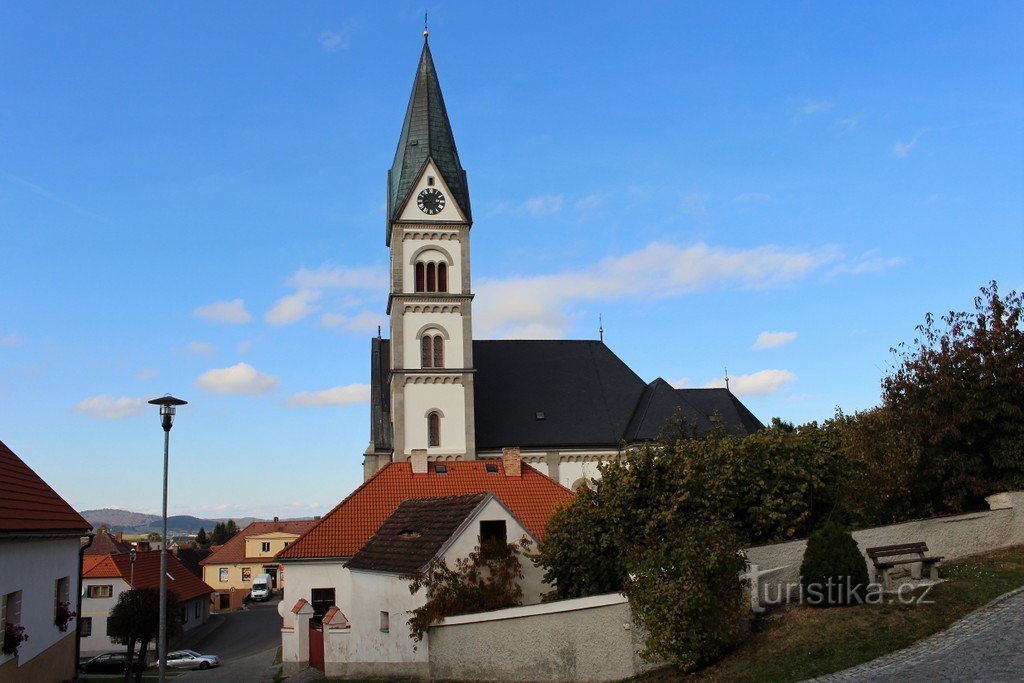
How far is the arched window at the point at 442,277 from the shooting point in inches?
1763

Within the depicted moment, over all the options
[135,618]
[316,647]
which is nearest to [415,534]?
[316,647]

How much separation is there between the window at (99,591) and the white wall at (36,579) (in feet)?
104

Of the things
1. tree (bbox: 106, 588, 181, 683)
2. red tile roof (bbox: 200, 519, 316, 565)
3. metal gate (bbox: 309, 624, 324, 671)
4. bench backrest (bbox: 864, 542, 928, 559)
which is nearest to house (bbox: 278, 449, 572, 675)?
metal gate (bbox: 309, 624, 324, 671)

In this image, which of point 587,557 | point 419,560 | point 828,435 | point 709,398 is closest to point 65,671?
point 419,560

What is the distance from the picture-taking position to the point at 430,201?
4534cm

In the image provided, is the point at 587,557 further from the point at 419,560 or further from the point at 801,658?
the point at 801,658

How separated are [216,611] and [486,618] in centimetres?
6088

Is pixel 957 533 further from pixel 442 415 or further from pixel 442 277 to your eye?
pixel 442 277

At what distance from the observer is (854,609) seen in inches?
597

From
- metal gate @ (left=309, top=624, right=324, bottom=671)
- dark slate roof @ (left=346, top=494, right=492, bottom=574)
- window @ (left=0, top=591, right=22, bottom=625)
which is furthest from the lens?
metal gate @ (left=309, top=624, right=324, bottom=671)

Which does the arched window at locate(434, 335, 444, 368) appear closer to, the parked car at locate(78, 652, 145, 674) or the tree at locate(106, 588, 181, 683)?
the tree at locate(106, 588, 181, 683)

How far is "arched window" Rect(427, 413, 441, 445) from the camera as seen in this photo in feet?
140

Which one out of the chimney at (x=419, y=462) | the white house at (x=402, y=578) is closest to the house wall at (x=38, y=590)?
the white house at (x=402, y=578)

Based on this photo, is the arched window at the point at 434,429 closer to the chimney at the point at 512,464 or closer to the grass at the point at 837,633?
the chimney at the point at 512,464
